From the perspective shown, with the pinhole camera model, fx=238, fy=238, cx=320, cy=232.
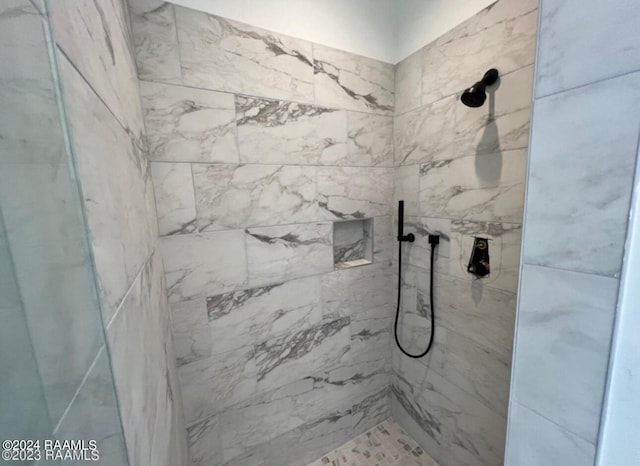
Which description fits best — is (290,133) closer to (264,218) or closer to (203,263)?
(264,218)

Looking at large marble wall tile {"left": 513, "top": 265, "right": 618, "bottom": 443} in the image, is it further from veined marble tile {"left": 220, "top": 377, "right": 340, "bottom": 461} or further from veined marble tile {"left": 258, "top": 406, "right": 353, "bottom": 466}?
veined marble tile {"left": 258, "top": 406, "right": 353, "bottom": 466}

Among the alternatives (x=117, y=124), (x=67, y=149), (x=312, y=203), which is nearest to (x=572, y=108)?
(x=67, y=149)

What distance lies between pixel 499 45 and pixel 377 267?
4.19 ft

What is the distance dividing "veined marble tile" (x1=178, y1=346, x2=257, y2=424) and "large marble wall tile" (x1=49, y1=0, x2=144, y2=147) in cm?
107

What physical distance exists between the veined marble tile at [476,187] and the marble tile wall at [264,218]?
31 cm

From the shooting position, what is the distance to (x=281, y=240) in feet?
4.35

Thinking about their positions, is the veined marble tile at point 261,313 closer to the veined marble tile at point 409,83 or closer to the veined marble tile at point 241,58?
the veined marble tile at point 241,58

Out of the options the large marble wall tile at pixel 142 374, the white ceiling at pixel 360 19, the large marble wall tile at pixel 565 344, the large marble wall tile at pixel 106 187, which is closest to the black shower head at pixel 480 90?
the white ceiling at pixel 360 19

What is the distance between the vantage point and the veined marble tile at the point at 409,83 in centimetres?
139

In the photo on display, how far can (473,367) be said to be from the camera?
1.27 m

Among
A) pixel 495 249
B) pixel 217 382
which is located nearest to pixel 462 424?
pixel 495 249

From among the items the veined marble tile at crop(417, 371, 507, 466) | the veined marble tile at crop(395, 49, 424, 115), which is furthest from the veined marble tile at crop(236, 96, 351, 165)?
the veined marble tile at crop(417, 371, 507, 466)

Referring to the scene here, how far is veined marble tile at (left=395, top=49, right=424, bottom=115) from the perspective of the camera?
54.6 inches

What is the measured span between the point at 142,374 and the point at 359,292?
1.26 meters
